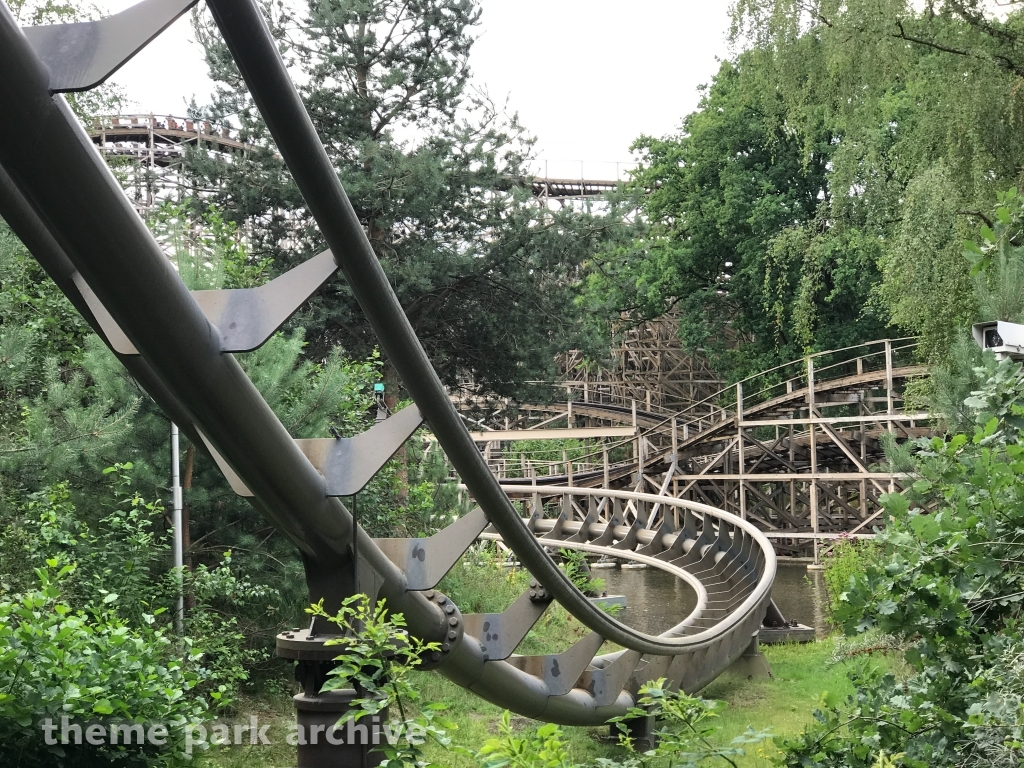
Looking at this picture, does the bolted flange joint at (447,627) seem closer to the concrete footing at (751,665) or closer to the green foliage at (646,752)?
the green foliage at (646,752)

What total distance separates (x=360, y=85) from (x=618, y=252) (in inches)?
137

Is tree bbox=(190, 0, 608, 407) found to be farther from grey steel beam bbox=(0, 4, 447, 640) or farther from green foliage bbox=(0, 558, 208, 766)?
grey steel beam bbox=(0, 4, 447, 640)

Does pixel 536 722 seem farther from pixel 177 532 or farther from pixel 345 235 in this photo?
pixel 345 235

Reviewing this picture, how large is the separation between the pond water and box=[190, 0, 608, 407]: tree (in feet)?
10.5

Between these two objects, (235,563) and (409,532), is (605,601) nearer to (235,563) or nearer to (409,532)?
(235,563)

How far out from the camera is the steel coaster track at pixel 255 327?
1.37 metres

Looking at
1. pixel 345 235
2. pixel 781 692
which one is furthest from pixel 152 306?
pixel 781 692

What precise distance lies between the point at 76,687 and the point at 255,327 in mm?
1379

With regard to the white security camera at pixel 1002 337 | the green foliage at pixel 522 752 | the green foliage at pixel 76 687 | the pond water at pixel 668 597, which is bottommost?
the pond water at pixel 668 597

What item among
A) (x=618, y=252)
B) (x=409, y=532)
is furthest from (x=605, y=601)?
(x=618, y=252)

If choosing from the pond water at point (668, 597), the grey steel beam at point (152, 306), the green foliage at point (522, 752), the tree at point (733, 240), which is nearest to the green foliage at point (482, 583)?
the pond water at point (668, 597)

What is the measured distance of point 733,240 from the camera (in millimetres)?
22938

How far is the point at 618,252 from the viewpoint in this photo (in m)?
12.0

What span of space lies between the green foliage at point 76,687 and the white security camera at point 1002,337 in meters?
2.41
